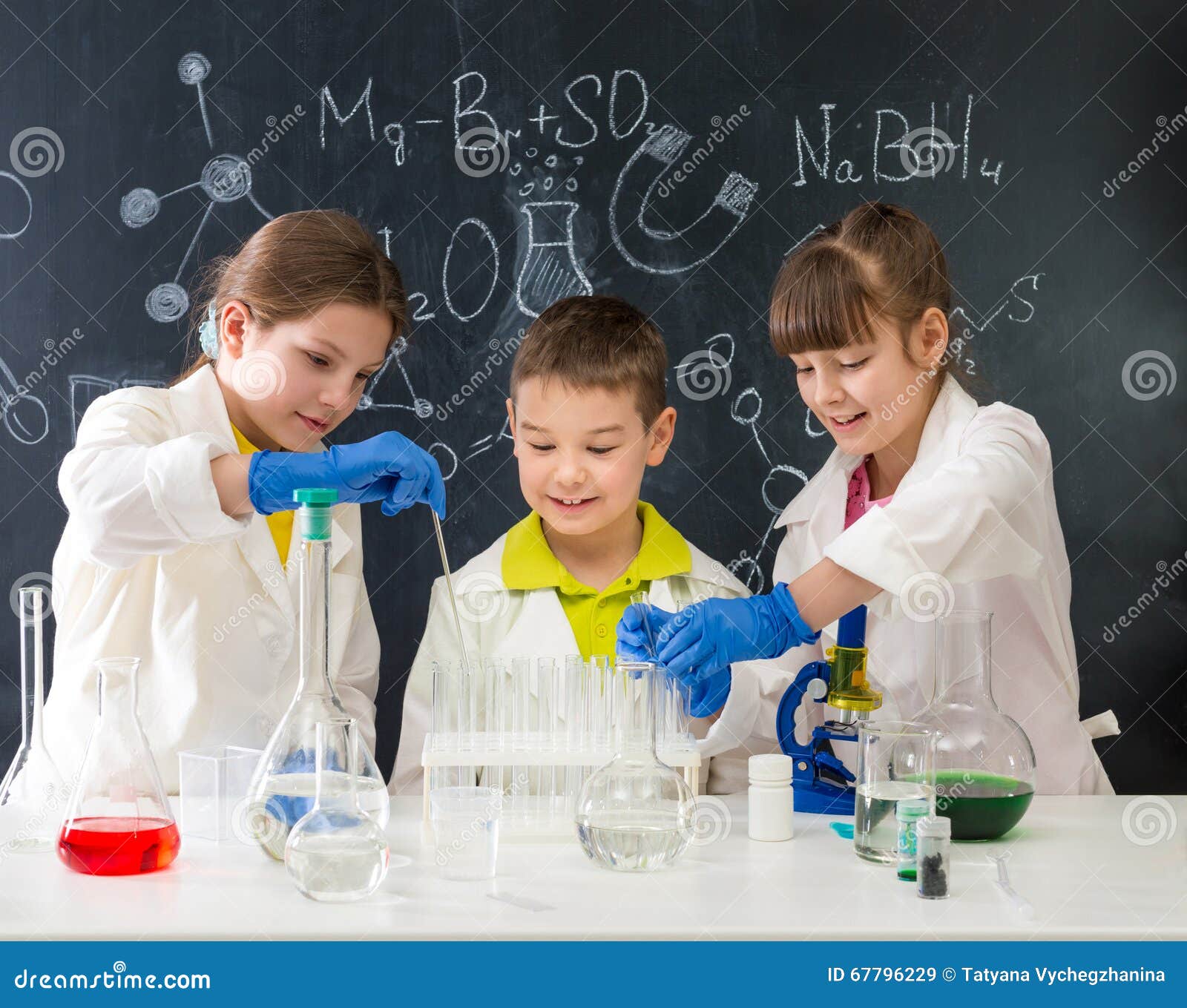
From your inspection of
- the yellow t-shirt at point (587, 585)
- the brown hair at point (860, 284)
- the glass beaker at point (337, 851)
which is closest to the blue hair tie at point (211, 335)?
the yellow t-shirt at point (587, 585)

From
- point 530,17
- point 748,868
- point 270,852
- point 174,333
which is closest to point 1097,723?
point 748,868

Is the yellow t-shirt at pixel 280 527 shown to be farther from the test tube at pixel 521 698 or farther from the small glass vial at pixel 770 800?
the small glass vial at pixel 770 800

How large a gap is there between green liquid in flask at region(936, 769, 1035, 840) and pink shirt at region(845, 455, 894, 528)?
733 mm

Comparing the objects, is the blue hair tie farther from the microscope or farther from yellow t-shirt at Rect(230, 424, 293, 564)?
the microscope

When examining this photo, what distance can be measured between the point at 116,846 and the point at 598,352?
113 cm

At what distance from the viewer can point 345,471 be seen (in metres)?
1.49

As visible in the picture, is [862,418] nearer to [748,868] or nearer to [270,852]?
[748,868]

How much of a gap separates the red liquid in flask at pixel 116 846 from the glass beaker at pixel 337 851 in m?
0.16

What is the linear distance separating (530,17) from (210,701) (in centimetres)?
159

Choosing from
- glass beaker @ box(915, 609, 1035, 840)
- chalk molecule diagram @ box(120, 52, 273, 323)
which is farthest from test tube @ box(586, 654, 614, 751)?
chalk molecule diagram @ box(120, 52, 273, 323)

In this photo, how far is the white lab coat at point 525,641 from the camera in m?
1.76

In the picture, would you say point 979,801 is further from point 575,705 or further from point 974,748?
point 575,705

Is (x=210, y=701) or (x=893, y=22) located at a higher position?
(x=893, y=22)

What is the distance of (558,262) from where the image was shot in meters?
2.44
